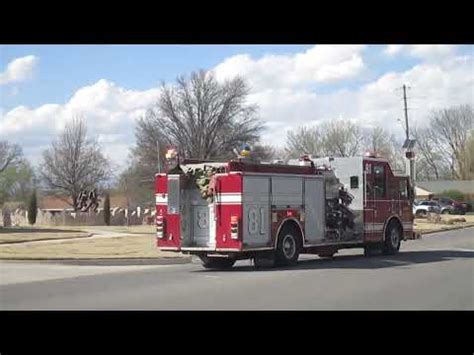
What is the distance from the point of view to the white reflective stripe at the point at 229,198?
56.2 ft

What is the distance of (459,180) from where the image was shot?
9769 centimetres

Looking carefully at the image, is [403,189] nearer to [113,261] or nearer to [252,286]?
[113,261]

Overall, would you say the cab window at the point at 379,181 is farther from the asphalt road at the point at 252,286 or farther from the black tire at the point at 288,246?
the black tire at the point at 288,246

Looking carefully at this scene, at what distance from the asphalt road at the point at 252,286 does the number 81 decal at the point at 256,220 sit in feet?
3.33

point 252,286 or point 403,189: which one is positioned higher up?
point 403,189

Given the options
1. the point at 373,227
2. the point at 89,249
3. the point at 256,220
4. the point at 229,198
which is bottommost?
the point at 89,249

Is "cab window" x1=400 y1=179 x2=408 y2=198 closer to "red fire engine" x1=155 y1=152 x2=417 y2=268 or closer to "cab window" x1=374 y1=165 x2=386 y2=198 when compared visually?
"cab window" x1=374 y1=165 x2=386 y2=198

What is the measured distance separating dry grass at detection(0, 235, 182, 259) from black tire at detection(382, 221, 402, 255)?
644cm

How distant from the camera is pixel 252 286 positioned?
14.0 m

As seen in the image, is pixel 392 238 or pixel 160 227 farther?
pixel 392 238

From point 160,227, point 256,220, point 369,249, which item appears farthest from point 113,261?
point 369,249

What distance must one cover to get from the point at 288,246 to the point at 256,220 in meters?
1.41

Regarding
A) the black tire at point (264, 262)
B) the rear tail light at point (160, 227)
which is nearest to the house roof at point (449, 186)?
the black tire at point (264, 262)
